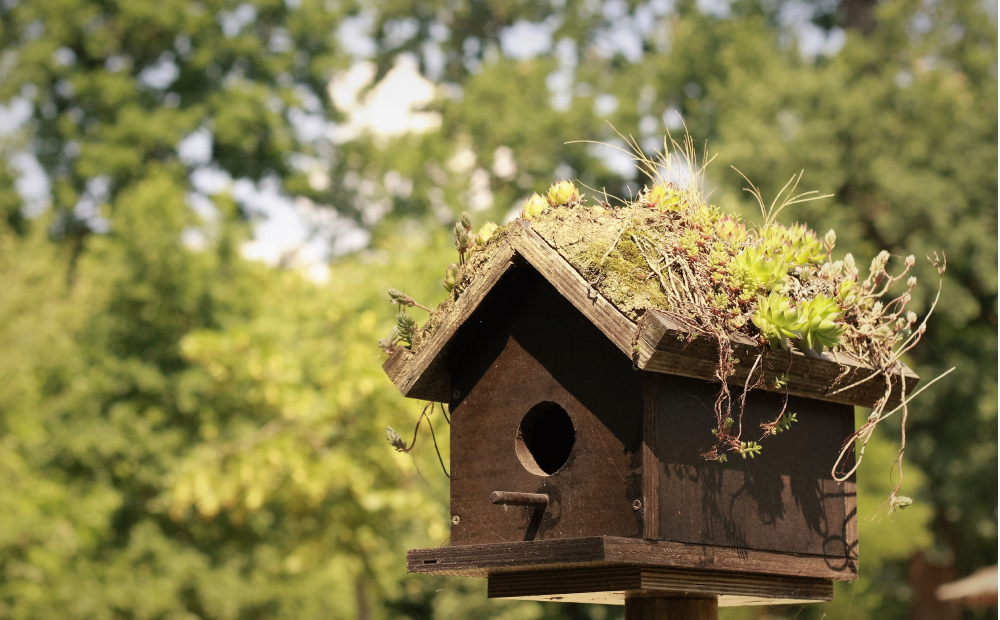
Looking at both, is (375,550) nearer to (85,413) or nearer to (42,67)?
(85,413)

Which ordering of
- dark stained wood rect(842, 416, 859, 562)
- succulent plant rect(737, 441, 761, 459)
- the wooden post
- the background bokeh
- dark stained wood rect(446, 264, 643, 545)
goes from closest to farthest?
succulent plant rect(737, 441, 761, 459) < dark stained wood rect(446, 264, 643, 545) < the wooden post < dark stained wood rect(842, 416, 859, 562) < the background bokeh

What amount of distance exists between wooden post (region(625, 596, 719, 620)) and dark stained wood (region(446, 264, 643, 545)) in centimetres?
34

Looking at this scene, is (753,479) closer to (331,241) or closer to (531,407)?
(531,407)

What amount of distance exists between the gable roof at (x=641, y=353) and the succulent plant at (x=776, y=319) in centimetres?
5

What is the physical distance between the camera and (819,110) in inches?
569

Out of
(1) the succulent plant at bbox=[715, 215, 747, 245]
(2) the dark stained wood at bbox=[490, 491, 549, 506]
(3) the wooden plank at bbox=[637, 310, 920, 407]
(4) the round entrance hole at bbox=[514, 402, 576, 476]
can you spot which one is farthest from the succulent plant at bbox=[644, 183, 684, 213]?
(2) the dark stained wood at bbox=[490, 491, 549, 506]

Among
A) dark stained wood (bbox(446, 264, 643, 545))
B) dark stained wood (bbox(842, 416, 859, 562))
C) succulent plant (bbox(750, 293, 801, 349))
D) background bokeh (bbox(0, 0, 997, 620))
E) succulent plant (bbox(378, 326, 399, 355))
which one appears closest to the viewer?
succulent plant (bbox(750, 293, 801, 349))

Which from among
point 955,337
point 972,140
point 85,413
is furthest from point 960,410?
point 85,413

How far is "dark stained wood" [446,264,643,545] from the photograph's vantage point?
2.77 metres

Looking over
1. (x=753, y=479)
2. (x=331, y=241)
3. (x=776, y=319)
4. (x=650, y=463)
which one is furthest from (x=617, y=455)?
(x=331, y=241)

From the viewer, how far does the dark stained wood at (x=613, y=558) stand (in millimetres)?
2562

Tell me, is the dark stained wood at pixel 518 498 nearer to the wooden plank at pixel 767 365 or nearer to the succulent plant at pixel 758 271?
the wooden plank at pixel 767 365

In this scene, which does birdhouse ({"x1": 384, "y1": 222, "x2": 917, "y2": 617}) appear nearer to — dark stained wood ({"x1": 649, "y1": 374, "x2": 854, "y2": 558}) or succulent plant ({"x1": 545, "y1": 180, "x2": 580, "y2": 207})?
dark stained wood ({"x1": 649, "y1": 374, "x2": 854, "y2": 558})

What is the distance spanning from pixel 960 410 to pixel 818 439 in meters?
13.2
